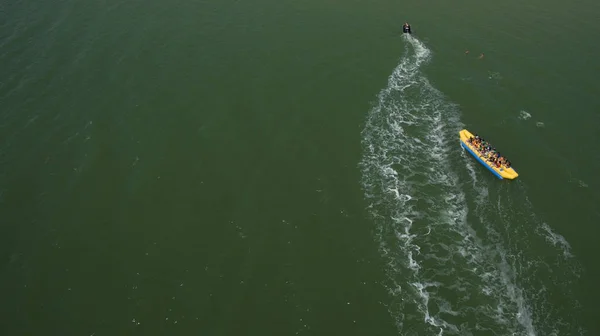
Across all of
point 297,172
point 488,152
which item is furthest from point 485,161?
point 297,172

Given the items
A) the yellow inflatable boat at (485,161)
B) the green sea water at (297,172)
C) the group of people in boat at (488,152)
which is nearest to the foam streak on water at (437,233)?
the green sea water at (297,172)

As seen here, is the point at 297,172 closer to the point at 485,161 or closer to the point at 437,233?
the point at 437,233

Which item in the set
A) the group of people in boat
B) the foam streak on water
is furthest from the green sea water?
the group of people in boat

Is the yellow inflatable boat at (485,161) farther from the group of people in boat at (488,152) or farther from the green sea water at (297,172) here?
the green sea water at (297,172)

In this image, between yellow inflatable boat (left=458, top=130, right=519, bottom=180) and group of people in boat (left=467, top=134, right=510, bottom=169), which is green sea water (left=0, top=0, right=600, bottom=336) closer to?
yellow inflatable boat (left=458, top=130, right=519, bottom=180)

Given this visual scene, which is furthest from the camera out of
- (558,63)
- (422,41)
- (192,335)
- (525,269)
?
(422,41)

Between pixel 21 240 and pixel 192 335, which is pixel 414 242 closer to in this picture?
pixel 192 335

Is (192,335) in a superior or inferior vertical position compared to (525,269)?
inferior

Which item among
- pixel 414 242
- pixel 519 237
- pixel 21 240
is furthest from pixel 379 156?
pixel 21 240
